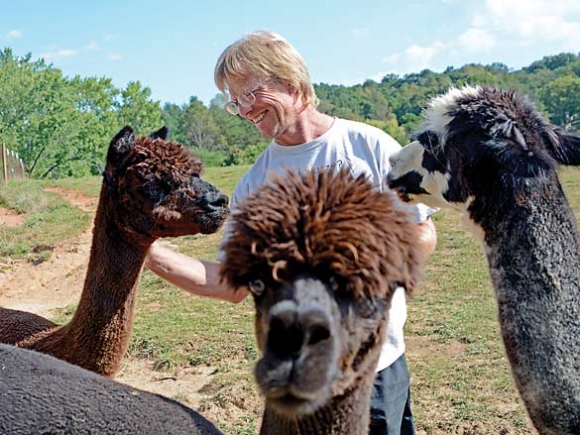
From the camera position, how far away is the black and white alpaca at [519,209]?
90.7 inches

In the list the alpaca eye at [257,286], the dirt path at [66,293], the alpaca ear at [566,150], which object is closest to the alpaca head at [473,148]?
the alpaca ear at [566,150]

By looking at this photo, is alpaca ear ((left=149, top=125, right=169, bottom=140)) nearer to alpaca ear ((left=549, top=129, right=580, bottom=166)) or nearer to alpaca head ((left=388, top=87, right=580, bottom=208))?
alpaca head ((left=388, top=87, right=580, bottom=208))

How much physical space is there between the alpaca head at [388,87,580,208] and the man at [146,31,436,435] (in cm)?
14

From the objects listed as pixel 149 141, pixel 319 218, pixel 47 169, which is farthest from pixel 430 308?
pixel 47 169

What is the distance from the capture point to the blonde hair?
107 inches

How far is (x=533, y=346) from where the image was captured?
7.63 ft

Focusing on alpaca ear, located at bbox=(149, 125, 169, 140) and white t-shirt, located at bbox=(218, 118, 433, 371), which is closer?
white t-shirt, located at bbox=(218, 118, 433, 371)

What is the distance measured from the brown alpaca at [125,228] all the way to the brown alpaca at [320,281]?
4.78ft

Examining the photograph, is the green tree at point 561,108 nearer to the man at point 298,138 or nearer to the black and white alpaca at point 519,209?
the black and white alpaca at point 519,209

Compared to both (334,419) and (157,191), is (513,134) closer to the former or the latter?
(334,419)

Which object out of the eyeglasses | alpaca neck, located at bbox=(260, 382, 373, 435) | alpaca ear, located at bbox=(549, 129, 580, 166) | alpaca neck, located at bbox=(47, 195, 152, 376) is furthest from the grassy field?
alpaca neck, located at bbox=(47, 195, 152, 376)

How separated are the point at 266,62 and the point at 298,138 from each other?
347 mm

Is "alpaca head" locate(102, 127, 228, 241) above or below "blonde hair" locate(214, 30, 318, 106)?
below

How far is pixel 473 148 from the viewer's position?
8.89 ft
